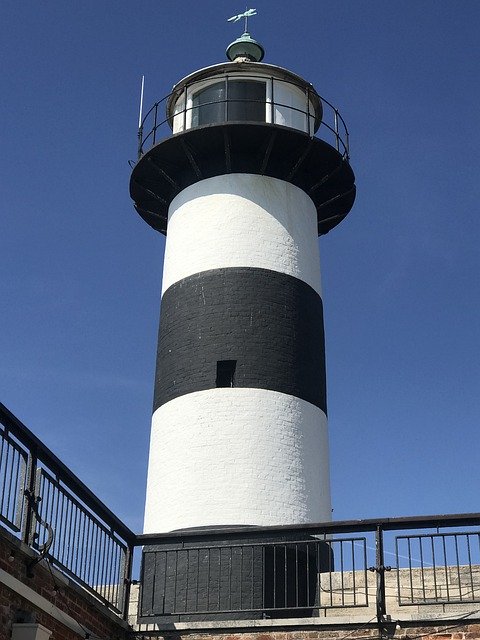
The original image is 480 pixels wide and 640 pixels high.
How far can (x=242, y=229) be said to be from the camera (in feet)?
56.0

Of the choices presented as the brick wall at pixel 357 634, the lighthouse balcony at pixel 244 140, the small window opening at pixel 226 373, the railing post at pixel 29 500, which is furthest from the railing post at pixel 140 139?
the railing post at pixel 29 500

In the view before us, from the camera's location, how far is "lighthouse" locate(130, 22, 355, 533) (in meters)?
15.3

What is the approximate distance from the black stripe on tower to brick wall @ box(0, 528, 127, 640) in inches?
196

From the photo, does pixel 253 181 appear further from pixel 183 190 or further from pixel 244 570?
pixel 244 570

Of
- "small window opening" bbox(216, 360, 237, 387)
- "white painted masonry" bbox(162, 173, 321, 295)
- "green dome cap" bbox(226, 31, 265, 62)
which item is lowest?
"small window opening" bbox(216, 360, 237, 387)

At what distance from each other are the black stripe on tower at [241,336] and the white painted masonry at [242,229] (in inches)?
9.3

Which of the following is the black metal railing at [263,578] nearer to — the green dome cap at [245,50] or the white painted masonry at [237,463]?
the white painted masonry at [237,463]

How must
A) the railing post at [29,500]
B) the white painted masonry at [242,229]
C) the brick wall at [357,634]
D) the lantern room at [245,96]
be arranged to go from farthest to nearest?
the lantern room at [245,96], the white painted masonry at [242,229], the brick wall at [357,634], the railing post at [29,500]

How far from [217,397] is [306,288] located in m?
2.49

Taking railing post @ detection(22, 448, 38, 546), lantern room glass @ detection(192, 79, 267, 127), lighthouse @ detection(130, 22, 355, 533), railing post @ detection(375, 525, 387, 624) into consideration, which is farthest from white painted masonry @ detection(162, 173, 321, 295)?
railing post @ detection(22, 448, 38, 546)

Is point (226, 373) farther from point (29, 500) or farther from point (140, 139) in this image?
point (29, 500)

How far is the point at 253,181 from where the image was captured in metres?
17.6

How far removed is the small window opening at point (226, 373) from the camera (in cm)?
1580

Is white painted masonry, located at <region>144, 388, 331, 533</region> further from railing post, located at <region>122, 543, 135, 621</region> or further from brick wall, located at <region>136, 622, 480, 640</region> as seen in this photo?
brick wall, located at <region>136, 622, 480, 640</region>
